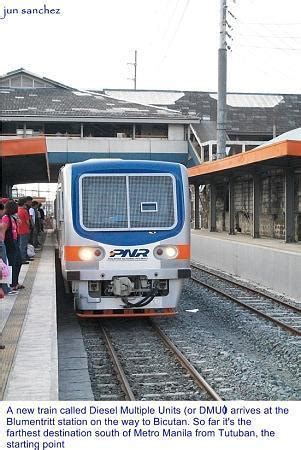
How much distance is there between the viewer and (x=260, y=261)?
14.6 meters

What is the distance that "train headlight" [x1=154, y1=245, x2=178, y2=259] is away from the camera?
918 cm

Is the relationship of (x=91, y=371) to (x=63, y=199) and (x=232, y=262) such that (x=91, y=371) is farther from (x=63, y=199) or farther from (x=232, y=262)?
(x=232, y=262)

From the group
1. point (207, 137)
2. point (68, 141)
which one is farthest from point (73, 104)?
point (207, 137)

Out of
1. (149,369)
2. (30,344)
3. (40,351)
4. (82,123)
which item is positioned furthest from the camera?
(82,123)

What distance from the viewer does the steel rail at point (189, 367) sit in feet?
20.2

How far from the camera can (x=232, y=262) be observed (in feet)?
55.3

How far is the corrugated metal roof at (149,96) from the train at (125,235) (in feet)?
111

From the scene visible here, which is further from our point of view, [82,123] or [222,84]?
[82,123]

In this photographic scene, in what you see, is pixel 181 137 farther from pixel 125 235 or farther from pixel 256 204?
pixel 125 235

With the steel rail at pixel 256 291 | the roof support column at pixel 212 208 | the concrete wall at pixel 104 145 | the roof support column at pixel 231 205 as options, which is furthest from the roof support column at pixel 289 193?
the concrete wall at pixel 104 145

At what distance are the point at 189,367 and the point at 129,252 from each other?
2396mm

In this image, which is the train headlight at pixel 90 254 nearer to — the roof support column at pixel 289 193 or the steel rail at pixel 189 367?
the steel rail at pixel 189 367

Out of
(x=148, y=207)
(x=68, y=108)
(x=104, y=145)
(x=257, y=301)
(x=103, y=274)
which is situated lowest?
(x=257, y=301)

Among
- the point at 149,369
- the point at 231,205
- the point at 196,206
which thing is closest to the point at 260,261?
the point at 231,205
